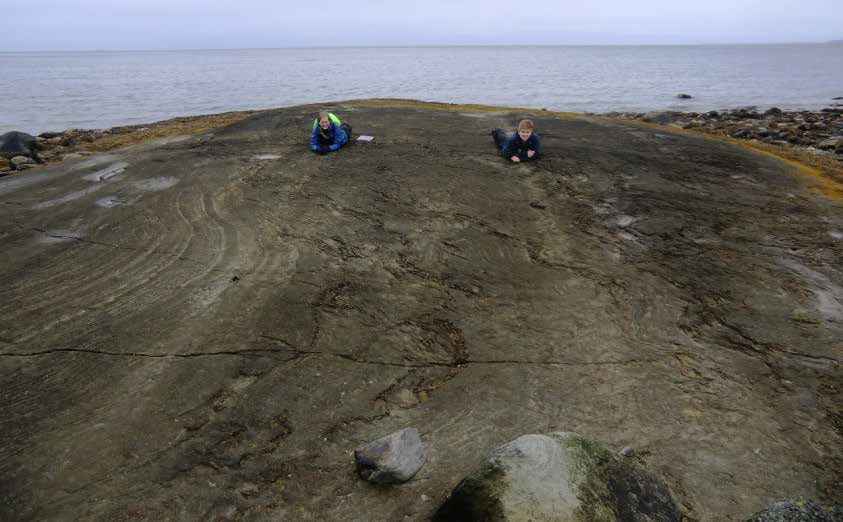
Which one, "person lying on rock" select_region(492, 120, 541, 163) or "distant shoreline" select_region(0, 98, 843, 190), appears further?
"distant shoreline" select_region(0, 98, 843, 190)

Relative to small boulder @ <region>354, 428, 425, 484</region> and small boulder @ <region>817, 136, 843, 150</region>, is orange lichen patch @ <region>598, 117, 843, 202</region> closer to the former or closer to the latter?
small boulder @ <region>817, 136, 843, 150</region>

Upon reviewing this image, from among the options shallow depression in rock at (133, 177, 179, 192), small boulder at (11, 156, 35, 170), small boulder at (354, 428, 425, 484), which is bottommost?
small boulder at (354, 428, 425, 484)

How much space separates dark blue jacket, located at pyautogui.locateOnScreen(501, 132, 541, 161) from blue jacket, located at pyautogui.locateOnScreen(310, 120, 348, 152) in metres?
2.70

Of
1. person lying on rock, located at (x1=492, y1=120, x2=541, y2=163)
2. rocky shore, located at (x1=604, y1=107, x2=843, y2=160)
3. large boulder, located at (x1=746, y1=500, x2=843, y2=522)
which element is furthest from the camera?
rocky shore, located at (x1=604, y1=107, x2=843, y2=160)

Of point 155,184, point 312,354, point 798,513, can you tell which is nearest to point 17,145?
point 155,184

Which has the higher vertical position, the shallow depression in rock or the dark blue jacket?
Answer: the dark blue jacket

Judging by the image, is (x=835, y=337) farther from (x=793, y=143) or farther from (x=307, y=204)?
(x=793, y=143)

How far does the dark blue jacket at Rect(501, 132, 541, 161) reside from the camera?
802 centimetres

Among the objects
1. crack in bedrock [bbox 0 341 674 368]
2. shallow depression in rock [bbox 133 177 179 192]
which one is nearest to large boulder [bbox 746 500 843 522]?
crack in bedrock [bbox 0 341 674 368]

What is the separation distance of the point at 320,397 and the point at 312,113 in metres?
8.94

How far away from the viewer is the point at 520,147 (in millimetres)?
8070

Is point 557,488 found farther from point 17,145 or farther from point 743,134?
point 743,134

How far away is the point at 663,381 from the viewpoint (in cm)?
390

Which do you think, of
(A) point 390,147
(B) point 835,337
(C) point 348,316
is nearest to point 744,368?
(B) point 835,337
